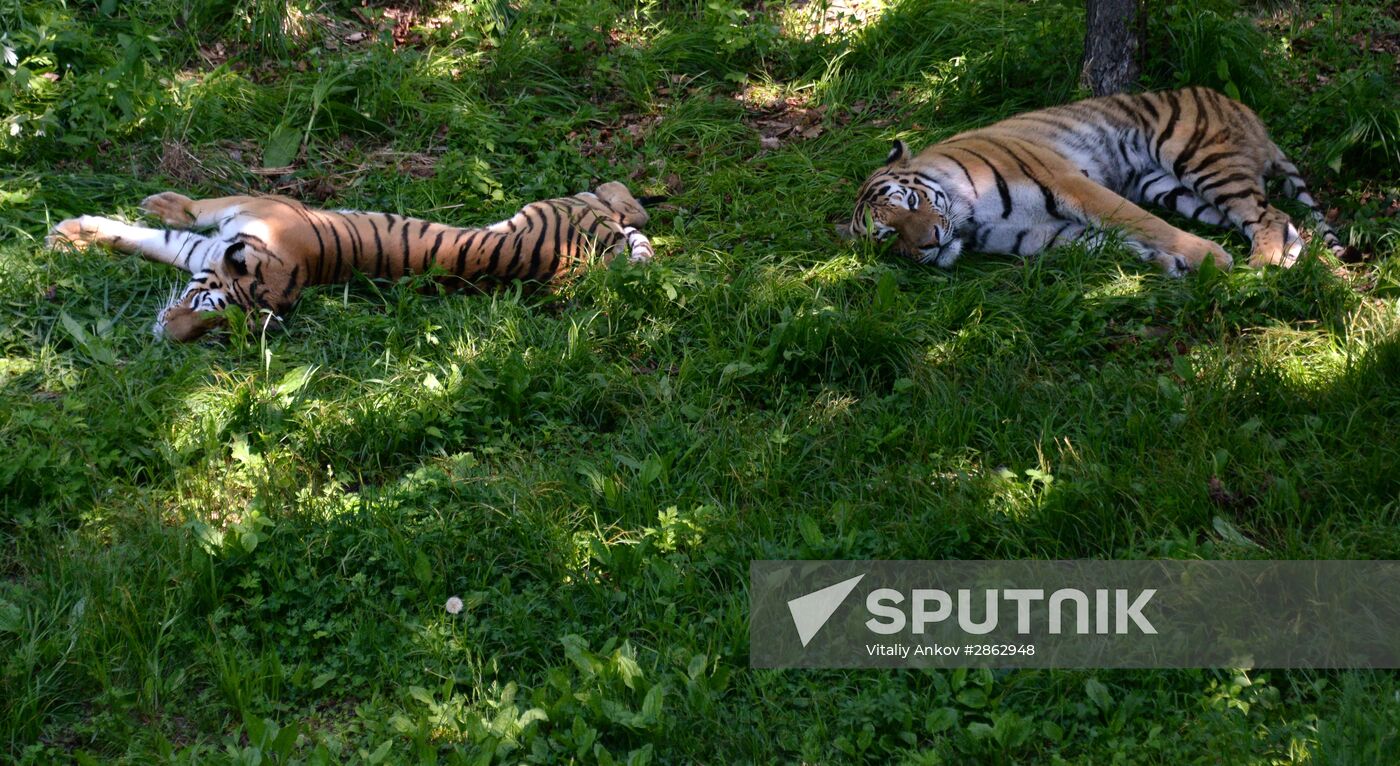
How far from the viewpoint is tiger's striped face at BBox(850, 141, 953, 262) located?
17.0 ft

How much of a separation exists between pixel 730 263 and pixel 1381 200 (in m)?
2.93

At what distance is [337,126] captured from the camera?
629 cm

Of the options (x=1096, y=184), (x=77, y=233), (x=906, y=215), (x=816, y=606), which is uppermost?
(x=1096, y=184)

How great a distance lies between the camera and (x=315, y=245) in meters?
5.05

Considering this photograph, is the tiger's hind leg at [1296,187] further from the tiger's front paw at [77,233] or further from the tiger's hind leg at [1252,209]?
the tiger's front paw at [77,233]

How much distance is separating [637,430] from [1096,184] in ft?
8.44

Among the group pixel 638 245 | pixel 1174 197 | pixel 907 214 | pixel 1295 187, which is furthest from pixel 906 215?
pixel 1295 187

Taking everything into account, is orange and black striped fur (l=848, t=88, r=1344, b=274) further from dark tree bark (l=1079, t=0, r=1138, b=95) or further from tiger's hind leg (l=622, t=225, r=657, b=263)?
tiger's hind leg (l=622, t=225, r=657, b=263)

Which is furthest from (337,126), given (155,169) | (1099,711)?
(1099,711)

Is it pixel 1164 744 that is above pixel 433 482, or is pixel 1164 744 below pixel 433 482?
above

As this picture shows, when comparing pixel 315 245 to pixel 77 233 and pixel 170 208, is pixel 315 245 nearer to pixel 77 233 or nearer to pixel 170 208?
pixel 170 208

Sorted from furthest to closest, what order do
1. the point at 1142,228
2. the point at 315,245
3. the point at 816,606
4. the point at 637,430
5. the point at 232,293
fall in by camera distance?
the point at 1142,228
the point at 315,245
the point at 232,293
the point at 637,430
the point at 816,606

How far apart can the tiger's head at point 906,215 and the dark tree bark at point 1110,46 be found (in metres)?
1.24

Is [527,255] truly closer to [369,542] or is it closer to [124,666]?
[369,542]
